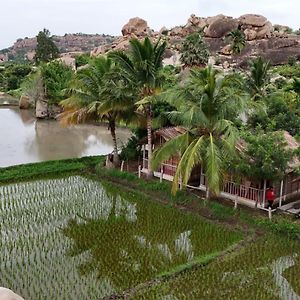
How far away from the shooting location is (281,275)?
1030 centimetres

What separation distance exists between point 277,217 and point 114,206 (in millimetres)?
5413

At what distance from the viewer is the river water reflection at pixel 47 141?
2331cm

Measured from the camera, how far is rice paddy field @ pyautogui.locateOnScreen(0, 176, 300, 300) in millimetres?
9609

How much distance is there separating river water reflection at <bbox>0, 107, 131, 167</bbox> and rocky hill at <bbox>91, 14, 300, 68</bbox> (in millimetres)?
17633

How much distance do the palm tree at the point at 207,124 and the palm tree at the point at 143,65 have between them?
1.94 m

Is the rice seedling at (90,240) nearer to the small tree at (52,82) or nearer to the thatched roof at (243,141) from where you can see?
the thatched roof at (243,141)

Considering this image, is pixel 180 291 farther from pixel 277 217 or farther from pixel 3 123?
pixel 3 123

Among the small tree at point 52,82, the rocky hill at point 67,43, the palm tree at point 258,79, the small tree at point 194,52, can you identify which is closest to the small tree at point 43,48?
the small tree at point 52,82

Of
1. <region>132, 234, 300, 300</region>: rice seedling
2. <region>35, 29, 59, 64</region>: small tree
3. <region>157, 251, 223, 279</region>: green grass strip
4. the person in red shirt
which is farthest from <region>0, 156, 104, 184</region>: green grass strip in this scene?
<region>35, 29, 59, 64</region>: small tree

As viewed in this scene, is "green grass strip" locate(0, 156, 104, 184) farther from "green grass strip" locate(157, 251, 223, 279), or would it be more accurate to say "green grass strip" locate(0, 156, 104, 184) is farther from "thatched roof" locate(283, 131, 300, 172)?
"green grass strip" locate(157, 251, 223, 279)

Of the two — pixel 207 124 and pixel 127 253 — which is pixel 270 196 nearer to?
pixel 207 124

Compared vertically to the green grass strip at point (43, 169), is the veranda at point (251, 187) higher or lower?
higher

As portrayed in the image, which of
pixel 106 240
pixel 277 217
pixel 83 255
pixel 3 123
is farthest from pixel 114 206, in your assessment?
pixel 3 123

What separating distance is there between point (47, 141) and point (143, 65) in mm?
13334
